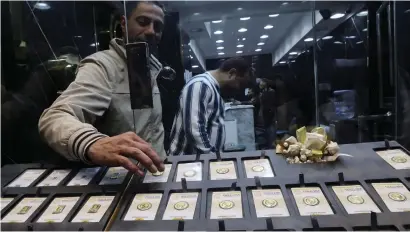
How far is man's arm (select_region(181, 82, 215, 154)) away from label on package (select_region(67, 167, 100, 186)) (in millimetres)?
257

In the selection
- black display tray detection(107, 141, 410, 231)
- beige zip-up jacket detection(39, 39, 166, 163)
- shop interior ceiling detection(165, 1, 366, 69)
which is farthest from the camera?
shop interior ceiling detection(165, 1, 366, 69)

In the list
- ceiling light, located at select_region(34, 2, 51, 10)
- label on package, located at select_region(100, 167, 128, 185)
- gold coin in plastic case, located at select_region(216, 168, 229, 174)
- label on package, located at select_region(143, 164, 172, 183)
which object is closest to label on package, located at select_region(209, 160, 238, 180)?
gold coin in plastic case, located at select_region(216, 168, 229, 174)

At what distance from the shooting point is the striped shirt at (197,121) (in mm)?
850

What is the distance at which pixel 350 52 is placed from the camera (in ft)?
4.09

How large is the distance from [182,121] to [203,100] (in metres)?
0.09

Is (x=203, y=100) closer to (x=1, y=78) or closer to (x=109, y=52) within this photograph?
(x=109, y=52)

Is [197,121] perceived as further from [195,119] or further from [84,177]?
[84,177]

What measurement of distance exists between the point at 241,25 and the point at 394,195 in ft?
2.36

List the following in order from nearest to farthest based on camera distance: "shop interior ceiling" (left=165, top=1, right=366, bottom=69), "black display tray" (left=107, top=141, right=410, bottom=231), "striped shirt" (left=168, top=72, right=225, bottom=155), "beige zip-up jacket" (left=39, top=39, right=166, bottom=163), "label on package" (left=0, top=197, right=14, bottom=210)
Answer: "black display tray" (left=107, top=141, right=410, bottom=231) < "label on package" (left=0, top=197, right=14, bottom=210) < "beige zip-up jacket" (left=39, top=39, right=166, bottom=163) < "striped shirt" (left=168, top=72, right=225, bottom=155) < "shop interior ceiling" (left=165, top=1, right=366, bottom=69)

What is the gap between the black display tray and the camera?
496 mm

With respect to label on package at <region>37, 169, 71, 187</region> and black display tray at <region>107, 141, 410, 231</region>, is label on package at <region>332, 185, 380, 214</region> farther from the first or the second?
label on package at <region>37, 169, 71, 187</region>

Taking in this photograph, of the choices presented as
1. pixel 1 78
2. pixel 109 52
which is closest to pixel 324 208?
pixel 109 52

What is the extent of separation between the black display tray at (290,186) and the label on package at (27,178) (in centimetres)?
25

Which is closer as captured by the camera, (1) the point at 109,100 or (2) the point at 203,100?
(1) the point at 109,100
